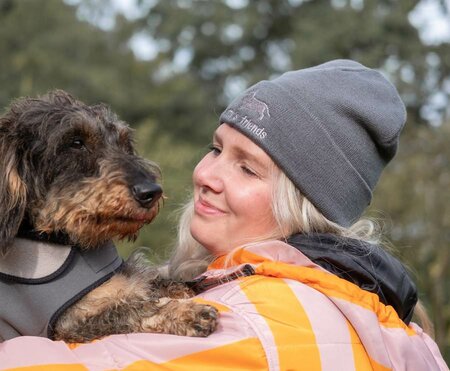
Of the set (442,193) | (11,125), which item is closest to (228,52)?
(442,193)

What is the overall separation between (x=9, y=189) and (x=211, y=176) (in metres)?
0.87

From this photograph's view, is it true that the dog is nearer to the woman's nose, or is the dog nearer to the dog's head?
the dog's head

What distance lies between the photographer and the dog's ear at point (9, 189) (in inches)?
114

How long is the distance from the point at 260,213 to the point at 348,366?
33.8 inches

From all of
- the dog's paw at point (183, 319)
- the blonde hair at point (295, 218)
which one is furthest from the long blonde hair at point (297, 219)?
the dog's paw at point (183, 319)

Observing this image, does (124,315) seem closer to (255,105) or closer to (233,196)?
(233,196)

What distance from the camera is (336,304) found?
272cm

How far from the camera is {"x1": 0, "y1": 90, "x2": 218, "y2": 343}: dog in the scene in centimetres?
282

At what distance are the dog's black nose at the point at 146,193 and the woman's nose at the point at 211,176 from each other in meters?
0.22

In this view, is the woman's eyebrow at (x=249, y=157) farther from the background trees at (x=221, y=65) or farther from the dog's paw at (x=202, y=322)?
the background trees at (x=221, y=65)

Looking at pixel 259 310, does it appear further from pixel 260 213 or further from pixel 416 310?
pixel 416 310

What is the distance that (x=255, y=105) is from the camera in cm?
329

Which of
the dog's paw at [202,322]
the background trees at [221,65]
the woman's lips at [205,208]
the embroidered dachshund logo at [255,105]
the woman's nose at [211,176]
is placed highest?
the embroidered dachshund logo at [255,105]

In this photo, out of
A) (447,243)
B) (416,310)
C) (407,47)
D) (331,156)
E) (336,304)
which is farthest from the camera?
(407,47)
